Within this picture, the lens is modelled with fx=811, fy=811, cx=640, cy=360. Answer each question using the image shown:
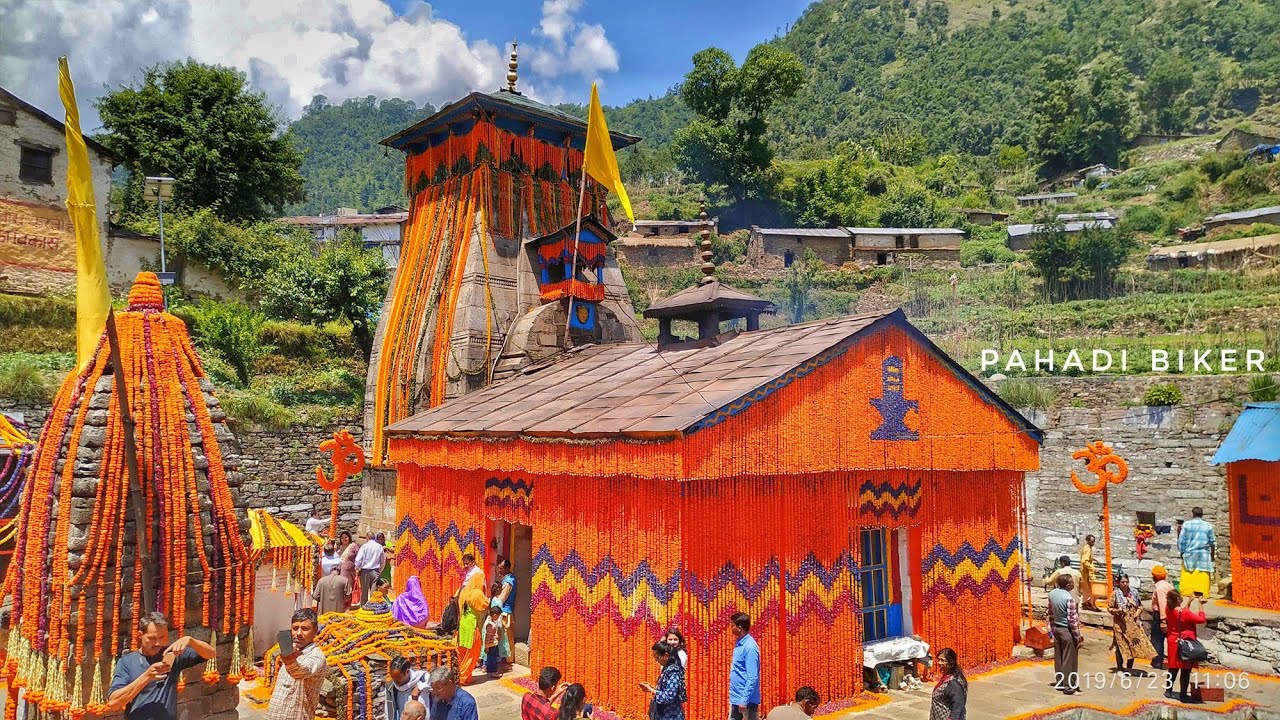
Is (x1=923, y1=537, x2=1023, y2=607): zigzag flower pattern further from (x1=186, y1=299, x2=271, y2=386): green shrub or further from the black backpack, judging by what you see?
(x1=186, y1=299, x2=271, y2=386): green shrub

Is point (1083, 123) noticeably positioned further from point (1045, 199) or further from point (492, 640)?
point (492, 640)

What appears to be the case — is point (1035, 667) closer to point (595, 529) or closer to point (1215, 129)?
point (595, 529)

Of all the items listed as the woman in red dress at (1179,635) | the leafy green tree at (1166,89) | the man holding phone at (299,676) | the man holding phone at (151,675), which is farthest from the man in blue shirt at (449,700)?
the leafy green tree at (1166,89)

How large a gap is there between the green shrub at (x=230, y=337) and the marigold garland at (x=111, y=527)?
14820 mm

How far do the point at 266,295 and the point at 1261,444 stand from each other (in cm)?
2458

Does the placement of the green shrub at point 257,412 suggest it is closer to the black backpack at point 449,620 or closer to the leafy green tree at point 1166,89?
the black backpack at point 449,620

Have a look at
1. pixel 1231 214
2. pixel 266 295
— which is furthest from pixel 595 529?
pixel 1231 214

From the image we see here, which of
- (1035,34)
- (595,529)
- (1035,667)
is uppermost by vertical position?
(1035,34)

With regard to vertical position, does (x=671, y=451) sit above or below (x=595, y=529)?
above

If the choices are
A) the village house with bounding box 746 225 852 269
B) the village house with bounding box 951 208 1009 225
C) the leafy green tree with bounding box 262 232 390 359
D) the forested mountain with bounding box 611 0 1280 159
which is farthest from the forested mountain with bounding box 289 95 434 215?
the leafy green tree with bounding box 262 232 390 359

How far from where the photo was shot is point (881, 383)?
390 inches

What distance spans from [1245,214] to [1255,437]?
132 ft

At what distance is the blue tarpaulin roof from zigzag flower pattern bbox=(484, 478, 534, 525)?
11.9 metres

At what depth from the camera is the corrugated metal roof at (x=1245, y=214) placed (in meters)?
44.1
